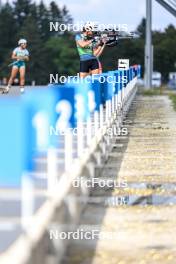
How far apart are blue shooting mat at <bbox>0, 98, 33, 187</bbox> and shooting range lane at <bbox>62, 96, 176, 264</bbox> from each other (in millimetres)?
1757

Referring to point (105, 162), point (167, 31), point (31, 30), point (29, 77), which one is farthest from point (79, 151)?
point (167, 31)

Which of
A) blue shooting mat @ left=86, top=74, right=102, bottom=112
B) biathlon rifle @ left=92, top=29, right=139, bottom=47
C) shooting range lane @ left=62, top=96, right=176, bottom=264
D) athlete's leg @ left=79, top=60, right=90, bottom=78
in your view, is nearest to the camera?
shooting range lane @ left=62, top=96, right=176, bottom=264

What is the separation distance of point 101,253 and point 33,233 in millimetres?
1716

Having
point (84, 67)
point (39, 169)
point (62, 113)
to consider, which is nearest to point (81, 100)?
point (62, 113)

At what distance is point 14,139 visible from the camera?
16.6 ft

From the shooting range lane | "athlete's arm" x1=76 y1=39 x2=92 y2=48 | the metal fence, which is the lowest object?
the shooting range lane

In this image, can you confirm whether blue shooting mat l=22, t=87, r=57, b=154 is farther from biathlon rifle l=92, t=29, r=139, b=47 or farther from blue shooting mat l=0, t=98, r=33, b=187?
biathlon rifle l=92, t=29, r=139, b=47

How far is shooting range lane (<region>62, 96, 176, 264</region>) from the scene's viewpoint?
23.1ft

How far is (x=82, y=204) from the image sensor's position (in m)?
8.66

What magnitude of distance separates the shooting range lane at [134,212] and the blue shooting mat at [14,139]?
176 cm

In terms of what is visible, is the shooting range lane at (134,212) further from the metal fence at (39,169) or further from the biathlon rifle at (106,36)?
the biathlon rifle at (106,36)

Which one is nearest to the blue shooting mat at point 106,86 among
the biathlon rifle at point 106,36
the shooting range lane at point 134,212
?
the shooting range lane at point 134,212

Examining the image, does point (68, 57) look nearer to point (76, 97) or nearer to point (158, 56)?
point (158, 56)

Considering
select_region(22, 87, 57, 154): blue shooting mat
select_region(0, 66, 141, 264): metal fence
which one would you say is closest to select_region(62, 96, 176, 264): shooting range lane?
select_region(0, 66, 141, 264): metal fence
